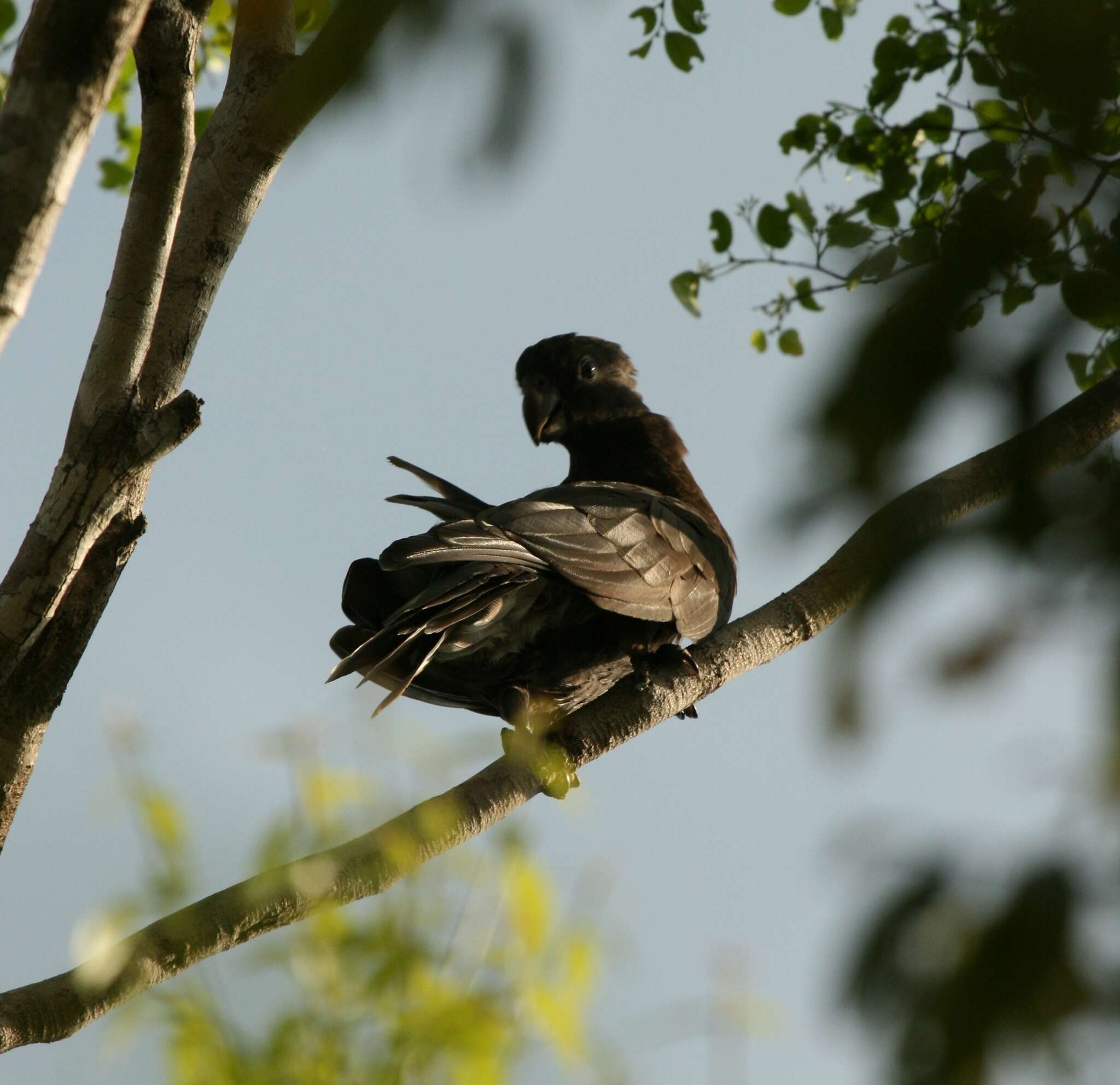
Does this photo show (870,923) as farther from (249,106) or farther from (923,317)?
(249,106)

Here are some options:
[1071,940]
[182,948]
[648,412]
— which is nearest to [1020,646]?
[1071,940]

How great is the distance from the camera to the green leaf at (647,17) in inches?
132

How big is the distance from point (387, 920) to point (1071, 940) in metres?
2.36

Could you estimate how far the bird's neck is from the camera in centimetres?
416

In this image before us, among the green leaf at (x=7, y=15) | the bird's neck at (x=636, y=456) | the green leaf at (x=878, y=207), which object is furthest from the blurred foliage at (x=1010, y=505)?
the green leaf at (x=7, y=15)

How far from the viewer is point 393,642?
8.87 ft

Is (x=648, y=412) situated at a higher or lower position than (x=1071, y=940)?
higher

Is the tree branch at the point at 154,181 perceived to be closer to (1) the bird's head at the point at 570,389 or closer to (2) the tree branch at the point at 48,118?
(2) the tree branch at the point at 48,118

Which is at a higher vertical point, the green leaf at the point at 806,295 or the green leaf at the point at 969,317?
the green leaf at the point at 806,295

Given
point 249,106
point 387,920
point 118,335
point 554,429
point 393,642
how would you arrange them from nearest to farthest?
point 118,335, point 249,106, point 393,642, point 387,920, point 554,429

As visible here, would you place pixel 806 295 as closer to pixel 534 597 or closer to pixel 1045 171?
pixel 534 597

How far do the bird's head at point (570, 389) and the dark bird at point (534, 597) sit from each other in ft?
2.66

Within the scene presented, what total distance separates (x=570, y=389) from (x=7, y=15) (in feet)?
7.64

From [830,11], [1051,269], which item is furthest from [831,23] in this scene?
[1051,269]
